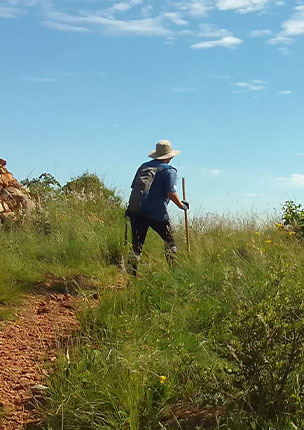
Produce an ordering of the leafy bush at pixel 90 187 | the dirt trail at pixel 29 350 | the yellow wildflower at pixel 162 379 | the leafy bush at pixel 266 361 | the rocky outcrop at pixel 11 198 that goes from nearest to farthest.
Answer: the leafy bush at pixel 266 361, the yellow wildflower at pixel 162 379, the dirt trail at pixel 29 350, the rocky outcrop at pixel 11 198, the leafy bush at pixel 90 187

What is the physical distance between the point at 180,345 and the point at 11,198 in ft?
24.8

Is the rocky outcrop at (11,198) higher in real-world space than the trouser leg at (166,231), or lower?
higher

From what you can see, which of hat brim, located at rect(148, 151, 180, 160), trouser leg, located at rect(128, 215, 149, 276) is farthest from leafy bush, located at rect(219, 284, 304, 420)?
hat brim, located at rect(148, 151, 180, 160)

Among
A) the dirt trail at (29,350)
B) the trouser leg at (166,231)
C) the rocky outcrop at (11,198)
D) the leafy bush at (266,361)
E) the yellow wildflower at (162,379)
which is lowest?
the dirt trail at (29,350)

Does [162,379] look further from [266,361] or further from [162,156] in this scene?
[162,156]

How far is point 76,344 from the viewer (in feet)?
17.3

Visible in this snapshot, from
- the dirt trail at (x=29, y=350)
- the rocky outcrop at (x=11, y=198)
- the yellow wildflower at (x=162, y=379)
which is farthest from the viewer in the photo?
the rocky outcrop at (x=11, y=198)

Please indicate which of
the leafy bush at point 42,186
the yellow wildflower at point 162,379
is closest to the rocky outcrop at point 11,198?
the leafy bush at point 42,186

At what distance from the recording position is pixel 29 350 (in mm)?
5633

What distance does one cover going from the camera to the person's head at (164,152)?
8.80m

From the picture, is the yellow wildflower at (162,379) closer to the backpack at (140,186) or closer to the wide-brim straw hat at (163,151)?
the backpack at (140,186)

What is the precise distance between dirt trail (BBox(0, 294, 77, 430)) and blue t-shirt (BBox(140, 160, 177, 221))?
1.67 metres

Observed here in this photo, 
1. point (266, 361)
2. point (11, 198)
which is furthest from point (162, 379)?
point (11, 198)

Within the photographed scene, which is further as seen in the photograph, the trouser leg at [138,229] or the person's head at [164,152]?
the person's head at [164,152]
